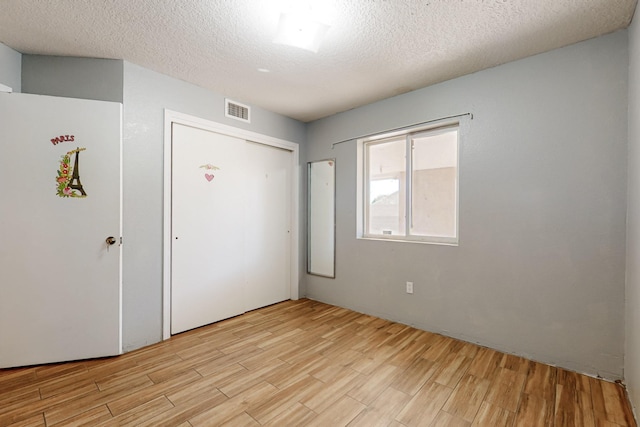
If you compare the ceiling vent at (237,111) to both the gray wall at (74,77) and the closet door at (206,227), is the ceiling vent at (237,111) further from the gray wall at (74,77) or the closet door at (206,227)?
the gray wall at (74,77)

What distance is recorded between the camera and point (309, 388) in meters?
1.93

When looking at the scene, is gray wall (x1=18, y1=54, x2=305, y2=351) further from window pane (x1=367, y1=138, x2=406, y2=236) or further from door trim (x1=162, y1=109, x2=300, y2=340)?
window pane (x1=367, y1=138, x2=406, y2=236)

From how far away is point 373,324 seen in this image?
10.1 ft

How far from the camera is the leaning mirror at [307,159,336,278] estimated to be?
3.74 m

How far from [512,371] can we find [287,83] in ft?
10.4

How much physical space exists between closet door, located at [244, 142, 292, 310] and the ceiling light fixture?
5.80ft

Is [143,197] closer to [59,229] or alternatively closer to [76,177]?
[76,177]

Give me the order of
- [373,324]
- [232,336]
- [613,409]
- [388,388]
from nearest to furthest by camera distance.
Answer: [613,409], [388,388], [232,336], [373,324]

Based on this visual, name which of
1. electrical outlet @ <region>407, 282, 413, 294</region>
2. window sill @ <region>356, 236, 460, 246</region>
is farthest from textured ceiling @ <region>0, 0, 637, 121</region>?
electrical outlet @ <region>407, 282, 413, 294</region>

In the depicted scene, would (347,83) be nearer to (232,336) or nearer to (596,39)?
(596,39)

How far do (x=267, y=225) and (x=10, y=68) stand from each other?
2651 millimetres

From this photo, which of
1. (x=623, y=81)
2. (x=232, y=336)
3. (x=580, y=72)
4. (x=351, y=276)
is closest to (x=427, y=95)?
(x=580, y=72)

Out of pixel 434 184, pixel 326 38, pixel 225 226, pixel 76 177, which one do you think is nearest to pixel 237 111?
pixel 225 226

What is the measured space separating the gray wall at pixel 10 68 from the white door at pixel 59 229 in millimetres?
291
